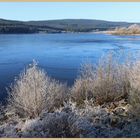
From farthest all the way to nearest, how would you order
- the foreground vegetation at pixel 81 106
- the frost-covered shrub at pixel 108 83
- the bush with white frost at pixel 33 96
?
1. the frost-covered shrub at pixel 108 83
2. the bush with white frost at pixel 33 96
3. the foreground vegetation at pixel 81 106

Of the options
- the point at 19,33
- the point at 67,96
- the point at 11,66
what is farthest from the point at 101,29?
the point at 67,96

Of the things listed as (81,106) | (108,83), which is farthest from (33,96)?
(108,83)

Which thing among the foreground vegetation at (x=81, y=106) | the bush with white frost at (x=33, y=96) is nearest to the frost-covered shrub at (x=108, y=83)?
the foreground vegetation at (x=81, y=106)

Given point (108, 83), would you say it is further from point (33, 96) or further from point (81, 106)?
point (33, 96)

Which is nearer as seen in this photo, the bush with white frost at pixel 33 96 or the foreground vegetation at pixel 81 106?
the foreground vegetation at pixel 81 106

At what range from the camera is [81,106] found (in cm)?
875

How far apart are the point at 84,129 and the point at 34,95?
187 cm

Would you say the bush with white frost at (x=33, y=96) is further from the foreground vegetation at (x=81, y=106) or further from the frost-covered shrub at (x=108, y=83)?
the frost-covered shrub at (x=108, y=83)

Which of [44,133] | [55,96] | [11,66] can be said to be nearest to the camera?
[44,133]

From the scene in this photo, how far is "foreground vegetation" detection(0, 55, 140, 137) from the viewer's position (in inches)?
269

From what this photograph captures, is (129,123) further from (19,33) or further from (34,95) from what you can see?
(19,33)

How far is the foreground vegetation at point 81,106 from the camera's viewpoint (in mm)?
6828

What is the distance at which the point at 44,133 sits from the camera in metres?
6.71

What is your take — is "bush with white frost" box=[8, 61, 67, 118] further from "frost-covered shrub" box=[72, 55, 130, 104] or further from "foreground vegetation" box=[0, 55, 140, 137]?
"frost-covered shrub" box=[72, 55, 130, 104]
